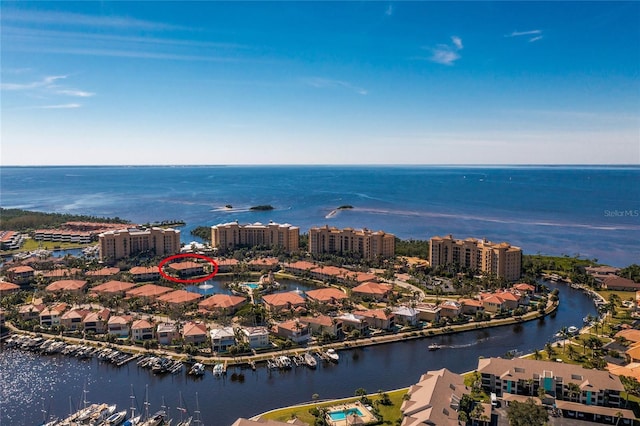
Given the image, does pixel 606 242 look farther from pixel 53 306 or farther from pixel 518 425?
pixel 53 306

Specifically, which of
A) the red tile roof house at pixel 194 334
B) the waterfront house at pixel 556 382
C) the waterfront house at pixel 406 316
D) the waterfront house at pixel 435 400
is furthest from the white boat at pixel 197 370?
the waterfront house at pixel 556 382

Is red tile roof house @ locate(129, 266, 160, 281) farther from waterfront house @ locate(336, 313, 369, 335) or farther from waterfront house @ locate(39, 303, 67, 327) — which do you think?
waterfront house @ locate(336, 313, 369, 335)

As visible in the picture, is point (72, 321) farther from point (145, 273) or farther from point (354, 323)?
point (354, 323)

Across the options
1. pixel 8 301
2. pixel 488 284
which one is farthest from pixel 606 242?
pixel 8 301

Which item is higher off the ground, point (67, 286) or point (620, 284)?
point (67, 286)

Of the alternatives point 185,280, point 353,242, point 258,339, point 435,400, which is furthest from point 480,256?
point 435,400

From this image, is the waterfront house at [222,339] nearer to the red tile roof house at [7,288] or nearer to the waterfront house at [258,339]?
the waterfront house at [258,339]
